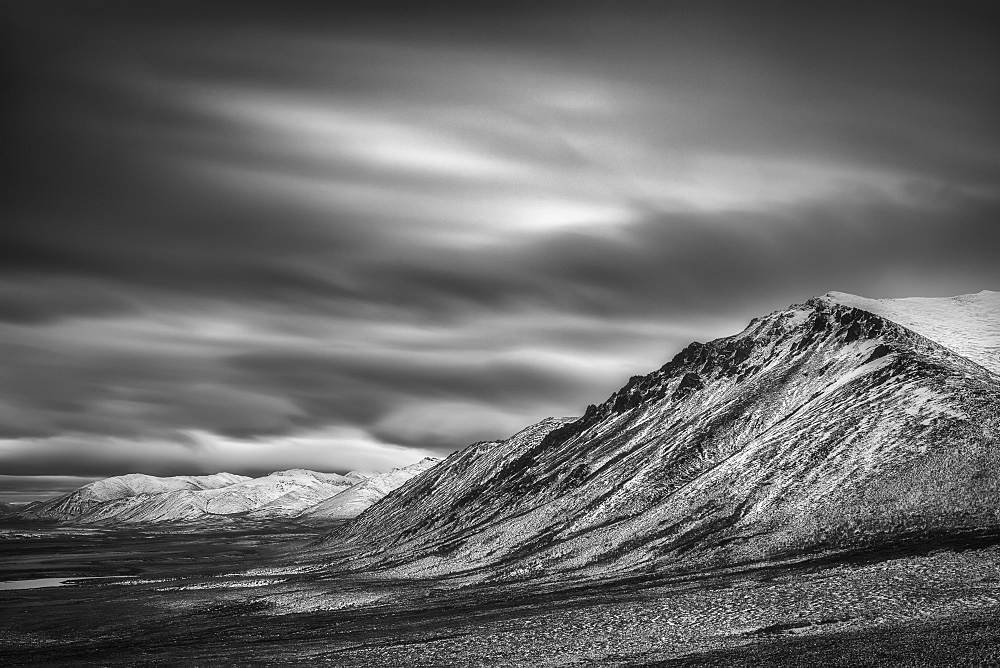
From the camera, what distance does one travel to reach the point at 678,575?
291 ft

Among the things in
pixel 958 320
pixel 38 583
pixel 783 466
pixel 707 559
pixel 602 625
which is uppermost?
pixel 958 320

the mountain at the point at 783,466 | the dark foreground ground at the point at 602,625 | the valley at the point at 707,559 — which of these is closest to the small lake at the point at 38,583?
the valley at the point at 707,559

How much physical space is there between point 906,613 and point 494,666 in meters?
27.7

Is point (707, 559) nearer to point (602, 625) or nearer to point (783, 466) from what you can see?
point (783, 466)

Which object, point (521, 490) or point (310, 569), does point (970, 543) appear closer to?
point (521, 490)

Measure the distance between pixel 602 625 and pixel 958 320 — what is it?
15314cm

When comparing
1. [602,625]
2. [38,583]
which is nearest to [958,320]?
[602,625]

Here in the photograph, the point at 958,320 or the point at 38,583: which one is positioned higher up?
the point at 958,320

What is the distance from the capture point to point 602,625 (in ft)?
192

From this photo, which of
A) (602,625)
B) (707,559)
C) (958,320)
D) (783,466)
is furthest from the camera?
(958,320)

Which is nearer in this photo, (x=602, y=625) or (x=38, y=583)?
(x=602, y=625)

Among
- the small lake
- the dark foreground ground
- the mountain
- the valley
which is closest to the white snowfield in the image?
the mountain

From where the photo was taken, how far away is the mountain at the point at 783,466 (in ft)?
321

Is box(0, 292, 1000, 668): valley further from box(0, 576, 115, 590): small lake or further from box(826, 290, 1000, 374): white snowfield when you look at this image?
box(0, 576, 115, 590): small lake
